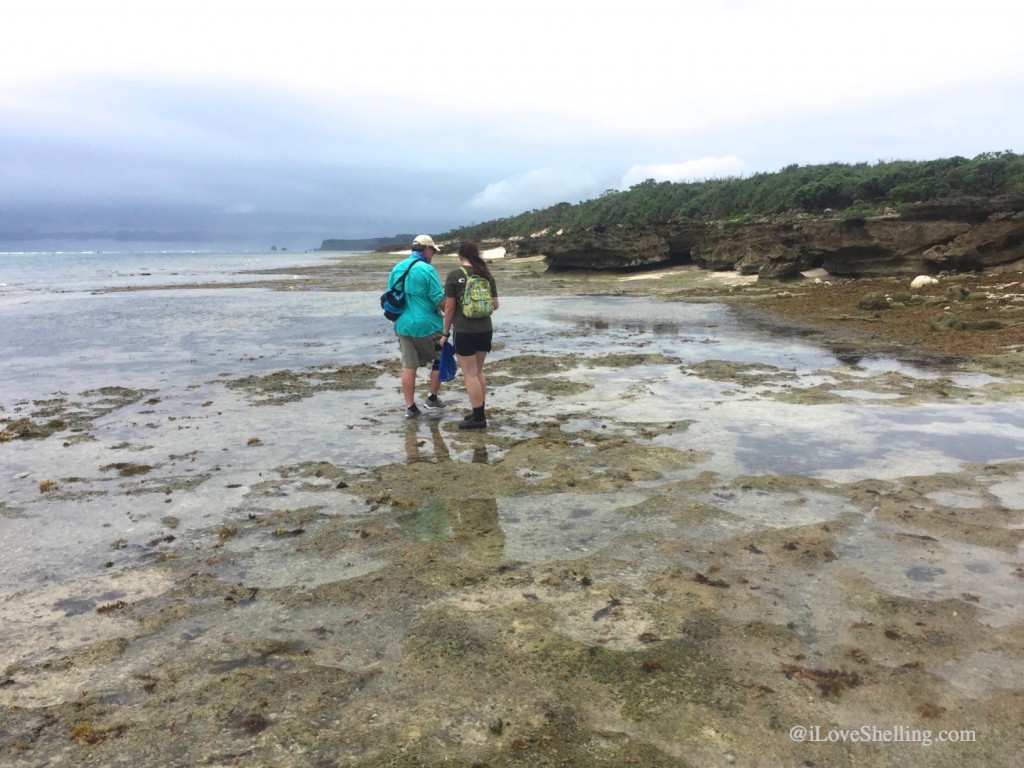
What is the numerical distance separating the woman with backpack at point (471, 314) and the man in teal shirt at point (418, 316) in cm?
52

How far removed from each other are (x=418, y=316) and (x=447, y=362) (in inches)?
24.9

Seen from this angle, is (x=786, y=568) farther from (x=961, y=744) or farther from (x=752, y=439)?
(x=752, y=439)

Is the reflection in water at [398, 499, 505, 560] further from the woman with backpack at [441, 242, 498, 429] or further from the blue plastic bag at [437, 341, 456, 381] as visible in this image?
the blue plastic bag at [437, 341, 456, 381]

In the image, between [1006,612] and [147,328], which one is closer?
[1006,612]

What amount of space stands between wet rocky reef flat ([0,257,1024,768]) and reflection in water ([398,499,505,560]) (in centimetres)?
3

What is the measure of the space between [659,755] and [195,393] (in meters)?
8.27

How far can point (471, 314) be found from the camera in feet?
23.2

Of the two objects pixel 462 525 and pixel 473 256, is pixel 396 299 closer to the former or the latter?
pixel 473 256

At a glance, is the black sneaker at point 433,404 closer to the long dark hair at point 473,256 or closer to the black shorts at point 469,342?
the black shorts at point 469,342

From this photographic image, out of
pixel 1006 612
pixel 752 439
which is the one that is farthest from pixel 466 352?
pixel 1006 612

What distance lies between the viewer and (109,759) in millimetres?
2424

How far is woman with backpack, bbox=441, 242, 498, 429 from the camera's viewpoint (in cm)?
706

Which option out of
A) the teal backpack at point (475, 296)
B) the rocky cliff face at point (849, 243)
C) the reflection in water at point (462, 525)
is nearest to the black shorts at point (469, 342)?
the teal backpack at point (475, 296)

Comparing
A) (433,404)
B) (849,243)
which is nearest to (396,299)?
(433,404)
